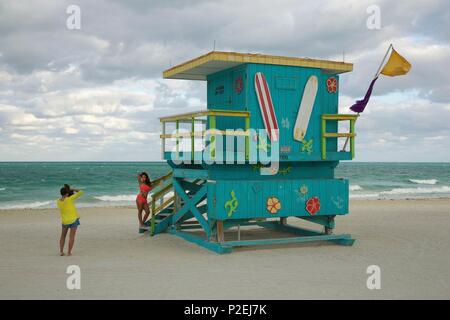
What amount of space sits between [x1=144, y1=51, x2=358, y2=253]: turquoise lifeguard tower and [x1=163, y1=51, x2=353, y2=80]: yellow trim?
2 cm

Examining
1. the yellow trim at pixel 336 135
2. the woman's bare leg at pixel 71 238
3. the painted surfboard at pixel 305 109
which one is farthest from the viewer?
the yellow trim at pixel 336 135

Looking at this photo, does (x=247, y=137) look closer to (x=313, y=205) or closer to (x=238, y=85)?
(x=238, y=85)

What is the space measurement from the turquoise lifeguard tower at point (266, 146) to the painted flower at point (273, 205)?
10 mm

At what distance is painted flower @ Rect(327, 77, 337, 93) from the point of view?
11820mm

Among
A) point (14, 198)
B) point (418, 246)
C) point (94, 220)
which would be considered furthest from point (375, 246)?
point (14, 198)

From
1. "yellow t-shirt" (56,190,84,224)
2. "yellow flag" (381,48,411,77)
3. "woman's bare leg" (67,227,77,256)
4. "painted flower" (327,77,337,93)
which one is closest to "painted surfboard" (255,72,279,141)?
"painted flower" (327,77,337,93)

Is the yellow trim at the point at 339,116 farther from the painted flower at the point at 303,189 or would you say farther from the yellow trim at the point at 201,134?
the yellow trim at the point at 201,134

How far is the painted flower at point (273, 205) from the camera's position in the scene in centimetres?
1088

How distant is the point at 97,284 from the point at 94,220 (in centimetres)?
949

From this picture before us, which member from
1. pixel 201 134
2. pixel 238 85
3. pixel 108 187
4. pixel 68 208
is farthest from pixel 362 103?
pixel 108 187

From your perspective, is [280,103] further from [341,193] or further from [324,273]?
[324,273]

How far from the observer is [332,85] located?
11859 millimetres

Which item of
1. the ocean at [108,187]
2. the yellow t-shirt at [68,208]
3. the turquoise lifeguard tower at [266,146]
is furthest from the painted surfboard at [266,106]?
the ocean at [108,187]

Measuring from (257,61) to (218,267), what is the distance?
13.8ft
